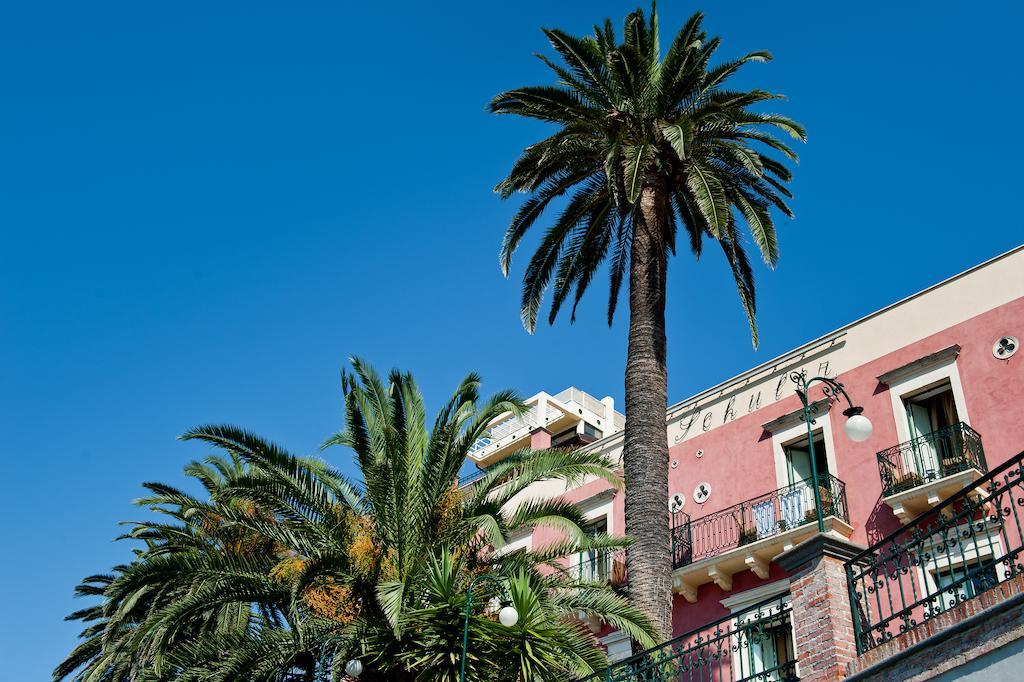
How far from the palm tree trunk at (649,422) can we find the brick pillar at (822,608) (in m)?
5.07

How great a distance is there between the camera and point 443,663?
14562mm

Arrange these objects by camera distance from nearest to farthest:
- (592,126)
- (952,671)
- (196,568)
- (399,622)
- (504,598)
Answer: (952,671) → (399,622) → (504,598) → (196,568) → (592,126)

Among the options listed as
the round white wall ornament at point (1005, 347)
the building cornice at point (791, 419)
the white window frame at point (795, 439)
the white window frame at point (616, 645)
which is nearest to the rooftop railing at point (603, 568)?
the white window frame at point (616, 645)

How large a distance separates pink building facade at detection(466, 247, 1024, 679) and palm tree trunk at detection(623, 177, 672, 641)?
249cm

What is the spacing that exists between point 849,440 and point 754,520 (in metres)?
2.41

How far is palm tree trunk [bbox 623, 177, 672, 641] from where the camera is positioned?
15.8 m

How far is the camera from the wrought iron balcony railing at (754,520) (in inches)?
780

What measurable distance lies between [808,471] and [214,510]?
1175 cm

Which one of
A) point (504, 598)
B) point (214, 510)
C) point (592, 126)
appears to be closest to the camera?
point (504, 598)

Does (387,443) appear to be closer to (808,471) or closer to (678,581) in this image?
(678,581)

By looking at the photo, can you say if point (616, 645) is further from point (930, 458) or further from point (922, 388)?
point (922, 388)

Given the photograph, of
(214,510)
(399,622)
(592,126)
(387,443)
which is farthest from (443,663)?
(592,126)

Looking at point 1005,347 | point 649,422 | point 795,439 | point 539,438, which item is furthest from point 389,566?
point 539,438

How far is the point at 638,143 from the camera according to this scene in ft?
60.3
